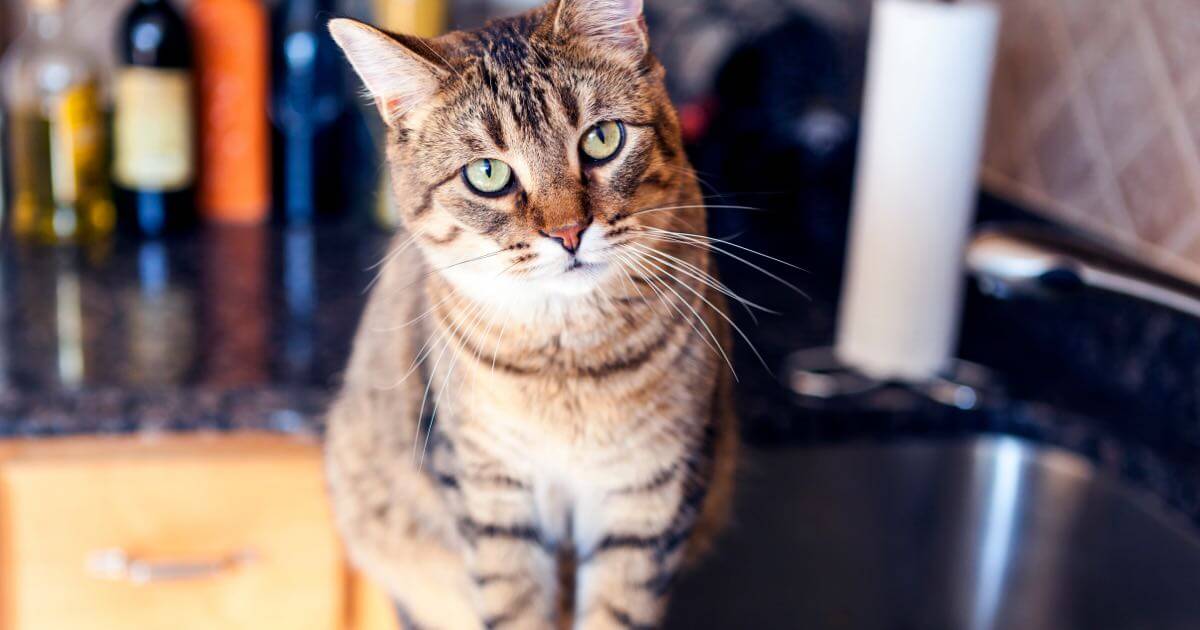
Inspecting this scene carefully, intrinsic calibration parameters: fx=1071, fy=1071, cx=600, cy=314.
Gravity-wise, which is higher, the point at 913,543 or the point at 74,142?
the point at 74,142

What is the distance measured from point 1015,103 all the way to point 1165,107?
30 cm

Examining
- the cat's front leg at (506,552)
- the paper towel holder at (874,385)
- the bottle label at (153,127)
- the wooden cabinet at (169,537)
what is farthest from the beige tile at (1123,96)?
the bottle label at (153,127)

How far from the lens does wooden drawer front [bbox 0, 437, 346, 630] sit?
39.9 inches

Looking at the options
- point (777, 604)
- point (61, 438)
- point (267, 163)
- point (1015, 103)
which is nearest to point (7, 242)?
point (267, 163)

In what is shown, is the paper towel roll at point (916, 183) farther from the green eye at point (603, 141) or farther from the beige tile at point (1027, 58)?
the green eye at point (603, 141)

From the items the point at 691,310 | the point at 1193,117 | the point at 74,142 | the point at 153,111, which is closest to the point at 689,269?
the point at 691,310

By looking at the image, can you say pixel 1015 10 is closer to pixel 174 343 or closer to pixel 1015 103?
pixel 1015 103

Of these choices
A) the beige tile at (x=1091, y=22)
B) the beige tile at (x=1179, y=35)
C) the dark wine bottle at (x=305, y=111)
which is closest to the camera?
the beige tile at (x=1179, y=35)

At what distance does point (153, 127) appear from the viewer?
138 cm

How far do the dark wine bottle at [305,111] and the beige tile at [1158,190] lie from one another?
100 cm

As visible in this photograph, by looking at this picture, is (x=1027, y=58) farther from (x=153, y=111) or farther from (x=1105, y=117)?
(x=153, y=111)

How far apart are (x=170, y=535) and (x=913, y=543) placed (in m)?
0.73

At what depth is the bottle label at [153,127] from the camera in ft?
4.49

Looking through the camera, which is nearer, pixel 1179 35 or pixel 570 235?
pixel 570 235
